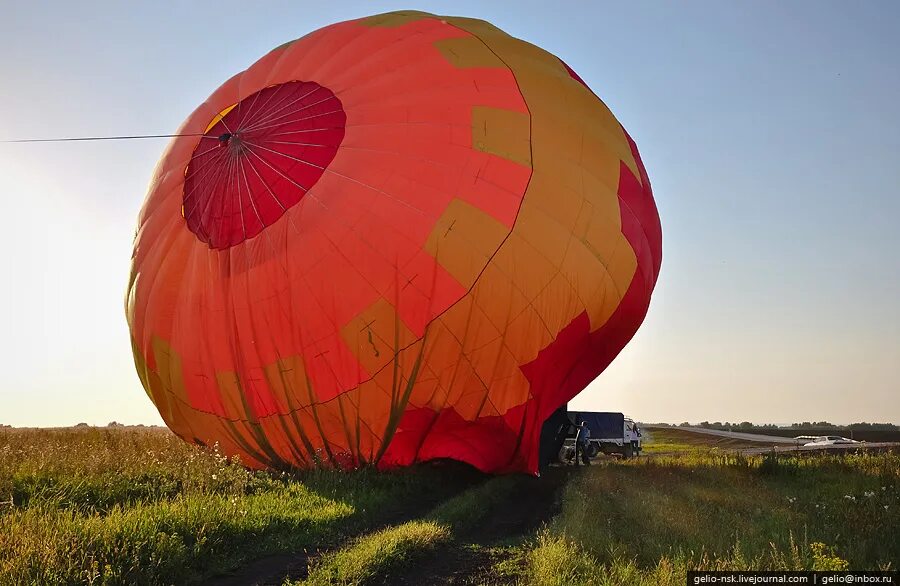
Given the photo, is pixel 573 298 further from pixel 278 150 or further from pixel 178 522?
pixel 178 522

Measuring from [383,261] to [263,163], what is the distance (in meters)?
3.28

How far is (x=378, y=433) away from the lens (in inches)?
499

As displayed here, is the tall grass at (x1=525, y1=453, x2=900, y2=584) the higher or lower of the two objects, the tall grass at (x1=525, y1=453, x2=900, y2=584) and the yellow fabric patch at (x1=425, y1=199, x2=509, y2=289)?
the lower

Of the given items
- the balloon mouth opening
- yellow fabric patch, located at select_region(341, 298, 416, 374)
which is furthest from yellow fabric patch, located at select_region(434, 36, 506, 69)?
yellow fabric patch, located at select_region(341, 298, 416, 374)

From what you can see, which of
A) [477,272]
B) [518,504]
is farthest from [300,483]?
[477,272]

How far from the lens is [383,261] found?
12164mm

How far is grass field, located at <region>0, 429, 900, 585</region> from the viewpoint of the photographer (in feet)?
21.4

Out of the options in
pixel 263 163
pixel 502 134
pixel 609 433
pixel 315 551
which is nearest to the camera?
pixel 315 551

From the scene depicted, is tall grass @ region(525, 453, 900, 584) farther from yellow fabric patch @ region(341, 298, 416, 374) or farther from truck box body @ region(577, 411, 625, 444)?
truck box body @ region(577, 411, 625, 444)

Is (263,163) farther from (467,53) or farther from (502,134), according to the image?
(467,53)

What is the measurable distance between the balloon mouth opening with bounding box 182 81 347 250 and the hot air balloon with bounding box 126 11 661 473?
4 cm

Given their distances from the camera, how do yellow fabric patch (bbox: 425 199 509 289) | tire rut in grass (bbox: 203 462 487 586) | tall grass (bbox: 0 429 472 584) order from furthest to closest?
yellow fabric patch (bbox: 425 199 509 289) < tire rut in grass (bbox: 203 462 487 586) < tall grass (bbox: 0 429 472 584)

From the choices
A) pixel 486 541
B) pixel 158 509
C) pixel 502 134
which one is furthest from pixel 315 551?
pixel 502 134

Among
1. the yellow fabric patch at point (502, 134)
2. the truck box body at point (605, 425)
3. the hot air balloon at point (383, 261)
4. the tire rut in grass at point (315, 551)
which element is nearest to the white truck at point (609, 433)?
the truck box body at point (605, 425)
